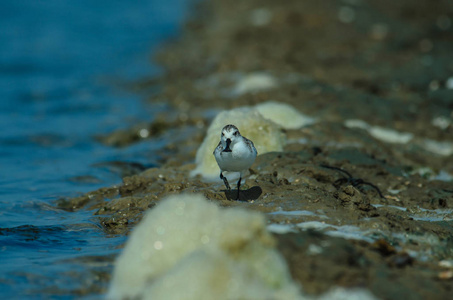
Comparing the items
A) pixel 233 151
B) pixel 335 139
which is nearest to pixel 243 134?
pixel 335 139

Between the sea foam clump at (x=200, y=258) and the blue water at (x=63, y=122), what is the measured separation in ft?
1.55

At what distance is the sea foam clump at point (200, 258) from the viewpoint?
11.0 feet

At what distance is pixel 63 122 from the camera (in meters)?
11.2

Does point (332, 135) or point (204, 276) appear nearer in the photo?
point (204, 276)

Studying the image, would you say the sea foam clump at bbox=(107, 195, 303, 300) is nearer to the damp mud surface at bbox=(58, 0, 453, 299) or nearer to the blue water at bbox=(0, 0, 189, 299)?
the damp mud surface at bbox=(58, 0, 453, 299)

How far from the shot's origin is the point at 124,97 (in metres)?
12.9

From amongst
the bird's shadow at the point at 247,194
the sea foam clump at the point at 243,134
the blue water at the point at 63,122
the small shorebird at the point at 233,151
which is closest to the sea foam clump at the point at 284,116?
the sea foam clump at the point at 243,134

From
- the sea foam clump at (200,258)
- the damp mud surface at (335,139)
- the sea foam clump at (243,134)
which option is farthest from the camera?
the sea foam clump at (243,134)

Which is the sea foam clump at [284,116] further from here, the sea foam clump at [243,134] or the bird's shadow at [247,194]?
the bird's shadow at [247,194]

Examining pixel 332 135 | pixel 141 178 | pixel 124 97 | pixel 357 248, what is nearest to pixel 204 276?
pixel 357 248

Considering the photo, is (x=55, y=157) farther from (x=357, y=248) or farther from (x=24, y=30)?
(x=24, y=30)

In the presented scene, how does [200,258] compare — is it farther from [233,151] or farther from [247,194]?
[247,194]

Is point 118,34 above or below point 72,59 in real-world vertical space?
above

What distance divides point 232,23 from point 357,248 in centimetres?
1446
